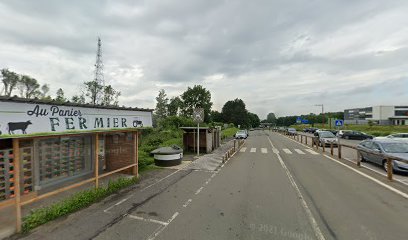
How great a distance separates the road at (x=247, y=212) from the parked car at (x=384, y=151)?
7.42 ft

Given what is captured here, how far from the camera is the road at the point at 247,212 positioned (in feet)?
15.5

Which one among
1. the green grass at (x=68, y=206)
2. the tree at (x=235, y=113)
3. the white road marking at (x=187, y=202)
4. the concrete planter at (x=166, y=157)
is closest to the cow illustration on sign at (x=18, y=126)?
the green grass at (x=68, y=206)

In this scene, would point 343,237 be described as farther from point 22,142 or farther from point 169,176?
point 22,142

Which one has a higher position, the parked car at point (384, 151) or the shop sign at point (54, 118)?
the shop sign at point (54, 118)

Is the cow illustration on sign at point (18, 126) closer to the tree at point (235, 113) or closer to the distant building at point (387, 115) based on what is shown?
the tree at point (235, 113)

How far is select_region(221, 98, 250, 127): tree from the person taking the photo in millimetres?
90625

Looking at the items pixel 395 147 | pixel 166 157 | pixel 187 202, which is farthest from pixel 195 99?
pixel 187 202

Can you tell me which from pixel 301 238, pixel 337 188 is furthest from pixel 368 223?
pixel 337 188

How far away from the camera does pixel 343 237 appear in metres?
4.53

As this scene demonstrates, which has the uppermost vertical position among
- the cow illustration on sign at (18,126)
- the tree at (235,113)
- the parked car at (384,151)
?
the tree at (235,113)

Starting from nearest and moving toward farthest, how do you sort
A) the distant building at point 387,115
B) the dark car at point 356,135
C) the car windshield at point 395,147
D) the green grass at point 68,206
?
the green grass at point 68,206
the car windshield at point 395,147
the dark car at point 356,135
the distant building at point 387,115

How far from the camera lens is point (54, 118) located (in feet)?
17.6

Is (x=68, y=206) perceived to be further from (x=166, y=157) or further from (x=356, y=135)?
(x=356, y=135)

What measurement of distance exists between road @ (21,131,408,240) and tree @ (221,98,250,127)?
81.6m
